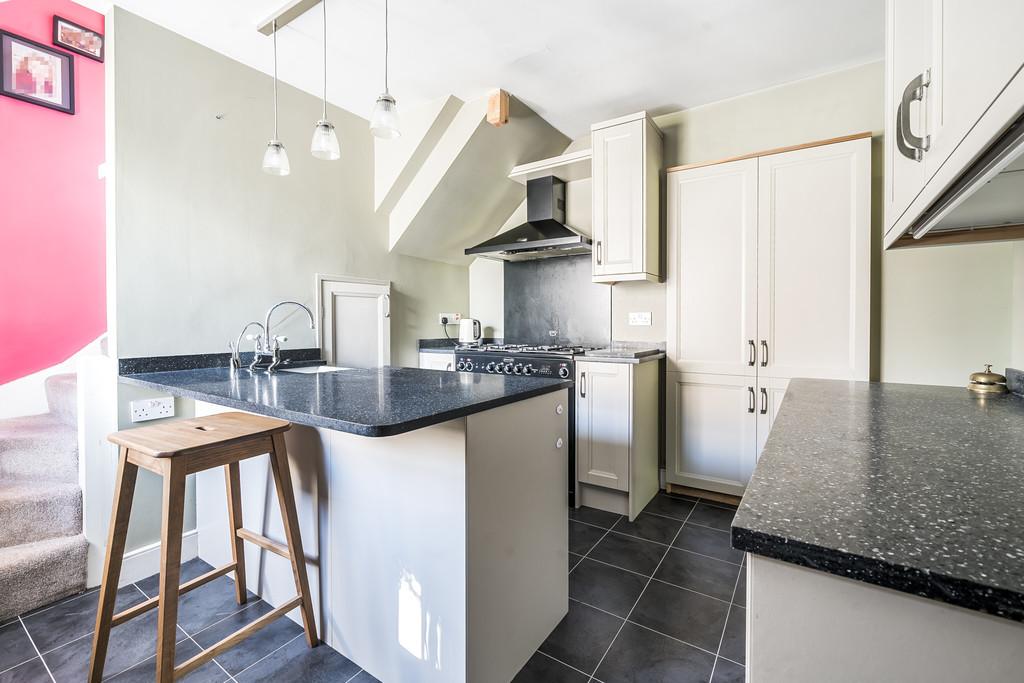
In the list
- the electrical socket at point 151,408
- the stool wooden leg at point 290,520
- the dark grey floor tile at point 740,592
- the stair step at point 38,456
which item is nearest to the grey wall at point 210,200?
the electrical socket at point 151,408

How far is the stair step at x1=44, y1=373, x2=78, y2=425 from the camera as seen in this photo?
2.25 metres

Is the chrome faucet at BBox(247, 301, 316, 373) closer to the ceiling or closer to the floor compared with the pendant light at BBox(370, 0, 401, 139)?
closer to the floor

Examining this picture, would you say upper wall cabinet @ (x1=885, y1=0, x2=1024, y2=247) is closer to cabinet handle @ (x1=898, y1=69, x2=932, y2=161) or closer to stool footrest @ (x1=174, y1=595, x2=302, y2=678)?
cabinet handle @ (x1=898, y1=69, x2=932, y2=161)

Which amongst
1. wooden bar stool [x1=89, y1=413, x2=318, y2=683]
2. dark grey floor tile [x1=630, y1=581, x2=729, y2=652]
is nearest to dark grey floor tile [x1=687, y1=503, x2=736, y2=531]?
dark grey floor tile [x1=630, y1=581, x2=729, y2=652]

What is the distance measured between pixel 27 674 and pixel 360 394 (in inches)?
55.3

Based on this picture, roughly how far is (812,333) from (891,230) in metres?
1.48

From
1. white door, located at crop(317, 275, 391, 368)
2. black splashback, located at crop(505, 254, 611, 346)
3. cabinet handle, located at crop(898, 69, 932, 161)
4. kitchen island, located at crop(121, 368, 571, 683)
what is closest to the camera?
cabinet handle, located at crop(898, 69, 932, 161)

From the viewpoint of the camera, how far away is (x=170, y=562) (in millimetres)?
1235

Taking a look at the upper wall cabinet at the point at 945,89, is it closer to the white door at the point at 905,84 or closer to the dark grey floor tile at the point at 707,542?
the white door at the point at 905,84

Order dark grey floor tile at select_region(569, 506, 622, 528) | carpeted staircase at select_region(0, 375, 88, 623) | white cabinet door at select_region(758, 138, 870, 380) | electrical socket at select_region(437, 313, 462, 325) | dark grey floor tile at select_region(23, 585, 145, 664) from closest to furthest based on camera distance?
dark grey floor tile at select_region(23, 585, 145, 664)
carpeted staircase at select_region(0, 375, 88, 623)
white cabinet door at select_region(758, 138, 870, 380)
dark grey floor tile at select_region(569, 506, 622, 528)
electrical socket at select_region(437, 313, 462, 325)

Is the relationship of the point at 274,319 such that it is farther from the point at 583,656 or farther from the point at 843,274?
the point at 843,274

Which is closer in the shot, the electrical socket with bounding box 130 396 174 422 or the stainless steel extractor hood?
the electrical socket with bounding box 130 396 174 422

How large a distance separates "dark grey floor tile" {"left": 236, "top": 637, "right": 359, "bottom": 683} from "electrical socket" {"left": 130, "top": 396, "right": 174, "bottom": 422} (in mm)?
1248

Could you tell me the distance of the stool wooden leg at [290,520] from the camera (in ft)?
4.76
